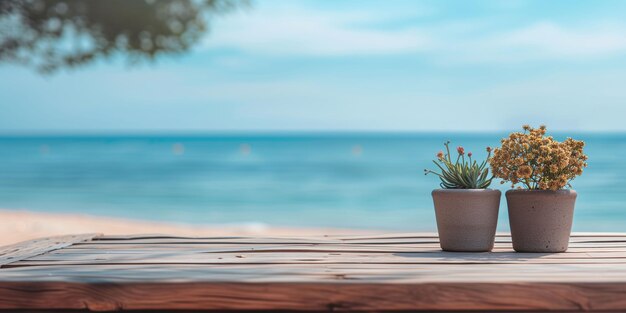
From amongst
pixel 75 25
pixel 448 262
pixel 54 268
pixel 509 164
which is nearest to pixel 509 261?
pixel 448 262

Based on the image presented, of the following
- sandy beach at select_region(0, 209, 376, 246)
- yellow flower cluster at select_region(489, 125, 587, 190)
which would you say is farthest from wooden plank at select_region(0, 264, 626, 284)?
sandy beach at select_region(0, 209, 376, 246)

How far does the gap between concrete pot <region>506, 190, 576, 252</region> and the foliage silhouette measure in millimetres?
1919

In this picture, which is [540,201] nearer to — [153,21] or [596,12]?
[153,21]

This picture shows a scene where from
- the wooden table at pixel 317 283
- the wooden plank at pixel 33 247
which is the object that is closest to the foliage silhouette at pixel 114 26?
the wooden plank at pixel 33 247

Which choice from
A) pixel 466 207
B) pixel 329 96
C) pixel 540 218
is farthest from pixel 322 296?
pixel 329 96

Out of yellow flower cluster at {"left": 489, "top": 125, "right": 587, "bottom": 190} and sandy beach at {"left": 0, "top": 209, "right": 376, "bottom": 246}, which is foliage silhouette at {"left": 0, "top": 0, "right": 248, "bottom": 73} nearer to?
yellow flower cluster at {"left": 489, "top": 125, "right": 587, "bottom": 190}

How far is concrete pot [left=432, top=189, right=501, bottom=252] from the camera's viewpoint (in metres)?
2.89

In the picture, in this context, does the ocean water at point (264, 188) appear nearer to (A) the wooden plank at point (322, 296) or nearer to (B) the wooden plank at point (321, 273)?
(B) the wooden plank at point (321, 273)

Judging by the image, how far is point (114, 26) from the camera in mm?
4199

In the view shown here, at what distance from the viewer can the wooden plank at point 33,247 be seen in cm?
284

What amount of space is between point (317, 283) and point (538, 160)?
109cm

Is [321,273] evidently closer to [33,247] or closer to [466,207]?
[466,207]

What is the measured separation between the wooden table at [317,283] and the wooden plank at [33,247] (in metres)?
0.03

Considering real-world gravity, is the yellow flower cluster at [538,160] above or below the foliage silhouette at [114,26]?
below
